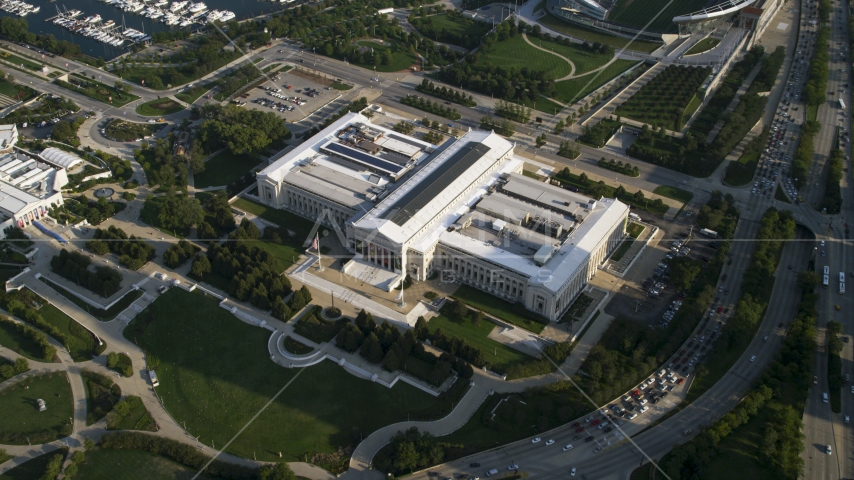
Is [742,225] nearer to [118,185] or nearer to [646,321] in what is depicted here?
[646,321]

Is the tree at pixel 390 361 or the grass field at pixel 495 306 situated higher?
the tree at pixel 390 361

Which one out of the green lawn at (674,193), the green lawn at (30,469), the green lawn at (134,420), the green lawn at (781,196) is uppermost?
the green lawn at (781,196)

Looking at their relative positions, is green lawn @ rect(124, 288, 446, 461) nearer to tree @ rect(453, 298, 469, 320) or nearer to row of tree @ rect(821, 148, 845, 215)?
tree @ rect(453, 298, 469, 320)

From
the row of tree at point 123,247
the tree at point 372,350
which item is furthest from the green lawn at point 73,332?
the tree at point 372,350

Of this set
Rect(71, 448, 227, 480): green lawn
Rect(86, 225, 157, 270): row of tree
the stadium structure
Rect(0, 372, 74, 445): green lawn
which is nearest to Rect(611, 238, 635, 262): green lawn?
the stadium structure

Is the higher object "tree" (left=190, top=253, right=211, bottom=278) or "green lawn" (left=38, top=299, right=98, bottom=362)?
"tree" (left=190, top=253, right=211, bottom=278)

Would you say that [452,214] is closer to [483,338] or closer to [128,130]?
[483,338]

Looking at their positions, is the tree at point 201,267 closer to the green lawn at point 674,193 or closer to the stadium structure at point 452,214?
the stadium structure at point 452,214
